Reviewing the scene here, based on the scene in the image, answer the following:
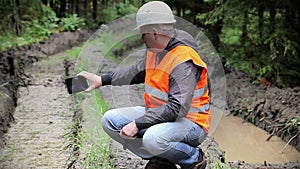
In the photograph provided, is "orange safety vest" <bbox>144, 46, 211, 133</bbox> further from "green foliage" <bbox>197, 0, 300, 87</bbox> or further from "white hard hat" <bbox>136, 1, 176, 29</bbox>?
"green foliage" <bbox>197, 0, 300, 87</bbox>

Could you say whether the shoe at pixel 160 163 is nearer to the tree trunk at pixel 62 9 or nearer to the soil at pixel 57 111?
the soil at pixel 57 111

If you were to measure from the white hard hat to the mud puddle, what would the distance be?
9.35 ft

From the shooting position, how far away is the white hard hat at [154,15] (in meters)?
3.22

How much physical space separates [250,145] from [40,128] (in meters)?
2.77

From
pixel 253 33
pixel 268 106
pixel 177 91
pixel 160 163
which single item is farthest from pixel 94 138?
pixel 253 33

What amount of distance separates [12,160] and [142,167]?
4.46 ft

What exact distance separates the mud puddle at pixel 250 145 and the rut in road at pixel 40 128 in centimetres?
209

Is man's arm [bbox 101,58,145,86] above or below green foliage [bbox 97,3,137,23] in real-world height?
above

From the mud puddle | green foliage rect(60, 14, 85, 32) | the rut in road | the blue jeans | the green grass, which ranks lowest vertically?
green foliage rect(60, 14, 85, 32)

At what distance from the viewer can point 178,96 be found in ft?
10.1

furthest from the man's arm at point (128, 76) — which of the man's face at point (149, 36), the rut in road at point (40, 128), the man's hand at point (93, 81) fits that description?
the rut in road at point (40, 128)

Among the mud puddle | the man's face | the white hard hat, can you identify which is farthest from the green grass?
the mud puddle

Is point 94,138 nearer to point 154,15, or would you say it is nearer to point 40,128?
point 40,128

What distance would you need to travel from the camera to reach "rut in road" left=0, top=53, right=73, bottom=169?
186 inches
